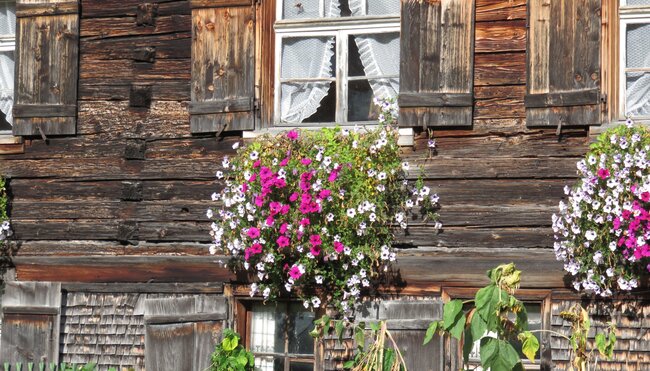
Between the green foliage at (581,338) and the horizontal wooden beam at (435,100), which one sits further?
the horizontal wooden beam at (435,100)

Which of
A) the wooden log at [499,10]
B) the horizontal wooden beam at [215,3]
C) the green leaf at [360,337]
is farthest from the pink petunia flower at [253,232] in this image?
the wooden log at [499,10]

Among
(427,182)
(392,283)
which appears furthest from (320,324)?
(427,182)

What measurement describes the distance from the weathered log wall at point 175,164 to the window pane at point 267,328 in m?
0.59

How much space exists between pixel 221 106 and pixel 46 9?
1668mm

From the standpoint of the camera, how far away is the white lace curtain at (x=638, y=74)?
26.4 ft

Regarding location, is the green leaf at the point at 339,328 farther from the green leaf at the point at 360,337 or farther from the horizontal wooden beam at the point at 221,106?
the horizontal wooden beam at the point at 221,106

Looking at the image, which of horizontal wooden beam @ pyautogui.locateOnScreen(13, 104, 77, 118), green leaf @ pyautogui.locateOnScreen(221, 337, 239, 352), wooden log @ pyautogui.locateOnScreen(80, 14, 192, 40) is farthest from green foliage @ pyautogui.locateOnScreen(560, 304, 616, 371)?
horizontal wooden beam @ pyautogui.locateOnScreen(13, 104, 77, 118)

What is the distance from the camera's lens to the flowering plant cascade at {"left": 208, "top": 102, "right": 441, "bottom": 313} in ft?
27.1

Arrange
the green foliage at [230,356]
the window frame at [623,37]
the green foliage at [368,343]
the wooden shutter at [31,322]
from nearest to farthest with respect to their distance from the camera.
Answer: the green foliage at [368,343]
the window frame at [623,37]
the green foliage at [230,356]
the wooden shutter at [31,322]

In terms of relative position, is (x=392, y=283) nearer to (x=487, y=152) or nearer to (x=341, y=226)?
(x=341, y=226)

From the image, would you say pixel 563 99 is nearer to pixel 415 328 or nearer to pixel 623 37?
pixel 623 37

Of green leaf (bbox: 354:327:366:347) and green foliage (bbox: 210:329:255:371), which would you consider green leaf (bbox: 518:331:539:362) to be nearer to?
green leaf (bbox: 354:327:366:347)

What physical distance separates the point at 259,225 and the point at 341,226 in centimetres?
57

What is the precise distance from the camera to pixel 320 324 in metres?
8.23
